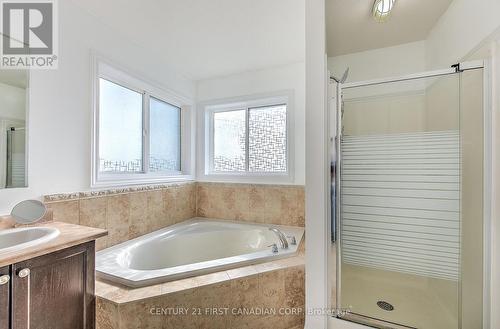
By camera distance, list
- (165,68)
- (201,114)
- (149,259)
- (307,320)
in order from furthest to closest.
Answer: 1. (201,114)
2. (165,68)
3. (149,259)
4. (307,320)

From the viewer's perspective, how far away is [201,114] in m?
3.14

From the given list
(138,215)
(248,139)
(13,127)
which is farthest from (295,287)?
(13,127)

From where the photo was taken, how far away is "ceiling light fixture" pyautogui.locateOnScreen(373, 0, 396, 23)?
1627mm

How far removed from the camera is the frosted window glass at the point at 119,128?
2.03 meters

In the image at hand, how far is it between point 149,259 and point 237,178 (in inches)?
52.6

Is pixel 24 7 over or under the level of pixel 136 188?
over

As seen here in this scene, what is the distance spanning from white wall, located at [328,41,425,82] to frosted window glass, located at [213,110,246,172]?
1337 millimetres

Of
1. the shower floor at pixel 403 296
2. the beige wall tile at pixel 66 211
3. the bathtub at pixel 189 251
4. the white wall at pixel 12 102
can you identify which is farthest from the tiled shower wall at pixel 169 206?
the shower floor at pixel 403 296

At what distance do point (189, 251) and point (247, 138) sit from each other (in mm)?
1532

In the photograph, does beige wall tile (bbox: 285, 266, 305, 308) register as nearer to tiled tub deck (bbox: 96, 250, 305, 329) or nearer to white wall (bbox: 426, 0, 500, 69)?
tiled tub deck (bbox: 96, 250, 305, 329)

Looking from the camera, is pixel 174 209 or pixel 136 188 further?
pixel 174 209

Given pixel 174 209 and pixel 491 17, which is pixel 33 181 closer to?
pixel 174 209

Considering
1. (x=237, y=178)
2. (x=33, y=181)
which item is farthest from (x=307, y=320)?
(x=33, y=181)

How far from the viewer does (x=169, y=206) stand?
2.61 meters
